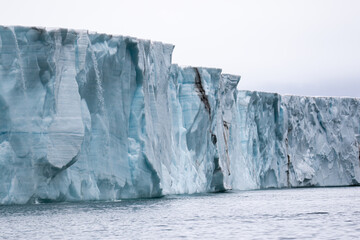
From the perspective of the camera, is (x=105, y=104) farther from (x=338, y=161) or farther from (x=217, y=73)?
(x=338, y=161)

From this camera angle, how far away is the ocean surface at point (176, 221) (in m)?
12.6

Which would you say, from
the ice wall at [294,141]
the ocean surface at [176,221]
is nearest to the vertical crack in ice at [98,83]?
the ocean surface at [176,221]

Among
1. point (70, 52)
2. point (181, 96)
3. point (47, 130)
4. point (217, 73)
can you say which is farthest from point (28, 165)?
point (217, 73)

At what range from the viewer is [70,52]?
19.1 m

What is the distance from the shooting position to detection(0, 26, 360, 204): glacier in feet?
58.7

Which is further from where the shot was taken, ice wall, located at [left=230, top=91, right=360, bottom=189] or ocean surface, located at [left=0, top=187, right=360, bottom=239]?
ice wall, located at [left=230, top=91, right=360, bottom=189]

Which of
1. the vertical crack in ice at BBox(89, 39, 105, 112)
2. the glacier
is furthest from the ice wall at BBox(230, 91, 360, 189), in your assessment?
the vertical crack in ice at BBox(89, 39, 105, 112)

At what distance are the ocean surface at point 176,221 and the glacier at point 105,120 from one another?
2.65 feet

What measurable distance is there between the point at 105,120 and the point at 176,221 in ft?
19.4

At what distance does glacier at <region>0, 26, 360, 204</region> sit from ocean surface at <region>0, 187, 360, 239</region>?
808 mm

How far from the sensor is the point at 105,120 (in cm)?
2031

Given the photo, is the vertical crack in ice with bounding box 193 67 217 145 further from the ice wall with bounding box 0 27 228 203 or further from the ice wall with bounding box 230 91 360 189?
the ice wall with bounding box 230 91 360 189

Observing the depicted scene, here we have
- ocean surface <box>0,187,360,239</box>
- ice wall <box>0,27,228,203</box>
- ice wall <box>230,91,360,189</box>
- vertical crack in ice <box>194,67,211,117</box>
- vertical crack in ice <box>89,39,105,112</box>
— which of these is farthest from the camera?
ice wall <box>230,91,360,189</box>

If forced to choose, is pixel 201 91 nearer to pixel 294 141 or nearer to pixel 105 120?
pixel 105 120
